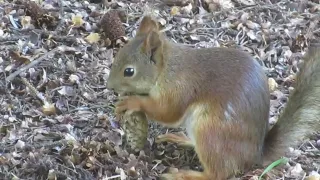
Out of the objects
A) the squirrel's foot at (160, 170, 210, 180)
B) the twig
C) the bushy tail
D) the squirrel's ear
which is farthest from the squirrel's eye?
the twig

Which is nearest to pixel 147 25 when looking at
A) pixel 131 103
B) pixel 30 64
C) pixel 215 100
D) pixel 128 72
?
pixel 128 72

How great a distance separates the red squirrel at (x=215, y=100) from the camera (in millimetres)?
3238

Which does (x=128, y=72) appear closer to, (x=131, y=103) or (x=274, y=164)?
(x=131, y=103)

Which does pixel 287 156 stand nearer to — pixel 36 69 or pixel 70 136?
pixel 70 136

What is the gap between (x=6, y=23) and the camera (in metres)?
4.67

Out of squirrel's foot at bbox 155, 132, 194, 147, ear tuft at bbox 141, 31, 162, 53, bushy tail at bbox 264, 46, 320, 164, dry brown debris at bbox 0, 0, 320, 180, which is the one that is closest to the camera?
bushy tail at bbox 264, 46, 320, 164

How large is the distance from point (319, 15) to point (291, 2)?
0.83 ft

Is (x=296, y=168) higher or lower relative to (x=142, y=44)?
lower

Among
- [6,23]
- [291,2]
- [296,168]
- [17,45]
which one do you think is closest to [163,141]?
[296,168]

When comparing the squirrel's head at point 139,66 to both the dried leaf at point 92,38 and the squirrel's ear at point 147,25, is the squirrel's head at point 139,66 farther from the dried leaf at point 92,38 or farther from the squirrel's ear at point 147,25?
the dried leaf at point 92,38

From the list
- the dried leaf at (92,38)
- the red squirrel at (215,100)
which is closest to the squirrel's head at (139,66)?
the red squirrel at (215,100)

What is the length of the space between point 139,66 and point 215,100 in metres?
0.40

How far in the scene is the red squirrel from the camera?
324cm

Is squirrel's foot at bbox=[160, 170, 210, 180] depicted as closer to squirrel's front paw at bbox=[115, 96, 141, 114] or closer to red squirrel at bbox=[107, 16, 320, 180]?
red squirrel at bbox=[107, 16, 320, 180]
